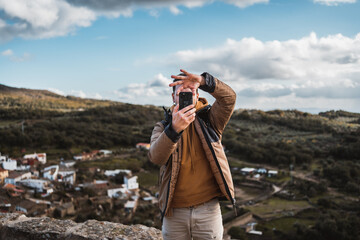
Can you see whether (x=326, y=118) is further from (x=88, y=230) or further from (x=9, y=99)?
(x=9, y=99)

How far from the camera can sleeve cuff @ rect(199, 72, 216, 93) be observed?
1.78 metres

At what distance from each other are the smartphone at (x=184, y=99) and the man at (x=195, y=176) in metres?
0.03

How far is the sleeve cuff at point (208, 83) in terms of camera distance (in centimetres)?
178

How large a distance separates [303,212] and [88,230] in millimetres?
20140

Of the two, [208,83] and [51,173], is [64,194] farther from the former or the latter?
[208,83]

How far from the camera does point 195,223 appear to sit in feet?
5.77

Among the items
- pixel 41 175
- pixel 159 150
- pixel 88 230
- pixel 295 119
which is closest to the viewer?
pixel 159 150

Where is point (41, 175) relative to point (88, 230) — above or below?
below

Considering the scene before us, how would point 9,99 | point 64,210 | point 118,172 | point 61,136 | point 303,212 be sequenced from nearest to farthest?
point 64,210
point 303,212
point 118,172
point 61,136
point 9,99

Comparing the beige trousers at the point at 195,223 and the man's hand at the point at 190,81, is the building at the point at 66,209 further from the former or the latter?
the man's hand at the point at 190,81

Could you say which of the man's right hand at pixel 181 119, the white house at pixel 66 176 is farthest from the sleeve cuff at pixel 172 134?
the white house at pixel 66 176

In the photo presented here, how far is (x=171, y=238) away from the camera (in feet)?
5.86

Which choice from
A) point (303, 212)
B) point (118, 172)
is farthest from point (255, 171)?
point (118, 172)

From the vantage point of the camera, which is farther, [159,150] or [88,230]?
[88,230]
